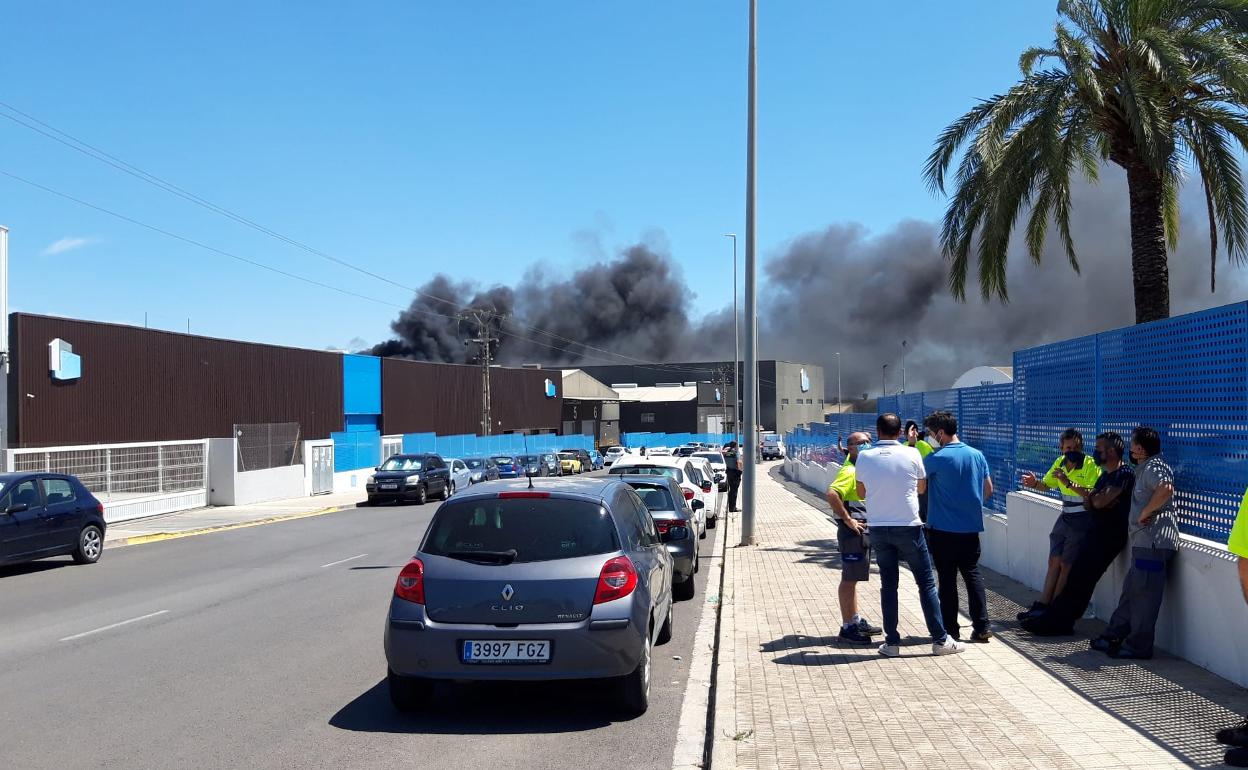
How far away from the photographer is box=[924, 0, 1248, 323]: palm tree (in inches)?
468

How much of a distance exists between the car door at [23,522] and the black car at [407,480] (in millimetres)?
15913

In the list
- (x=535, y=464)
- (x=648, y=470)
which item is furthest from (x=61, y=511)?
(x=535, y=464)

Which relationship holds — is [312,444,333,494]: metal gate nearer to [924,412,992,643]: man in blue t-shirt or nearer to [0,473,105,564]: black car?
[0,473,105,564]: black car

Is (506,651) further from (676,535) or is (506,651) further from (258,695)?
(676,535)

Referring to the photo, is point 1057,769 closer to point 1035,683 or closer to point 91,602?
point 1035,683

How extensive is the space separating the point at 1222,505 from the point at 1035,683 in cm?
178

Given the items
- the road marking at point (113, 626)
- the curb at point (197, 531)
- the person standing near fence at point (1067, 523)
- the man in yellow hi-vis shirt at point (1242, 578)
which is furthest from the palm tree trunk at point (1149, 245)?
the curb at point (197, 531)

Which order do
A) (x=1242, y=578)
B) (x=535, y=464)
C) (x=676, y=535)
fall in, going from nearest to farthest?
(x=1242, y=578) → (x=676, y=535) → (x=535, y=464)

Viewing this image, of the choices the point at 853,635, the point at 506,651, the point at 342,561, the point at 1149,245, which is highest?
the point at 1149,245

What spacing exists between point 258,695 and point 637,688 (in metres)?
2.62

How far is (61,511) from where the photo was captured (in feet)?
49.3

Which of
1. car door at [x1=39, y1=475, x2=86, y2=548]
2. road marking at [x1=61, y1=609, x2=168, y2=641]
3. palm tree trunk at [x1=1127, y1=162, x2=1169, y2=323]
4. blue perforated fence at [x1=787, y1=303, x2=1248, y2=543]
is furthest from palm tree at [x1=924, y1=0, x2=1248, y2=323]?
car door at [x1=39, y1=475, x2=86, y2=548]

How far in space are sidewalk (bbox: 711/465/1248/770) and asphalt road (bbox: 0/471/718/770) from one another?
55cm

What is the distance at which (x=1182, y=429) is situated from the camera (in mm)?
7477
